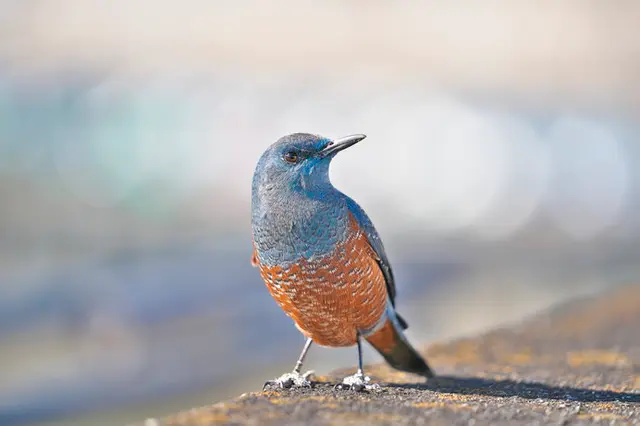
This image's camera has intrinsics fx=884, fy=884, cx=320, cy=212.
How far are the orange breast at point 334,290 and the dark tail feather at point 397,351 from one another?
0.51 m

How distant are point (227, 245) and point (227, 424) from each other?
11599 millimetres

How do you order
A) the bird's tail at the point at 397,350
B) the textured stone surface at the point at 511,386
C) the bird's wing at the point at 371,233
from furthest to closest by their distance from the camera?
the bird's tail at the point at 397,350 < the bird's wing at the point at 371,233 < the textured stone surface at the point at 511,386

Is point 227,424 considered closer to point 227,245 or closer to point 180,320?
point 180,320

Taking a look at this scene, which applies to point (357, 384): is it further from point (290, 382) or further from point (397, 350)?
point (397, 350)

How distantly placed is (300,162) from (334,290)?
→ 2.64 feet

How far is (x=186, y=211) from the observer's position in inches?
688

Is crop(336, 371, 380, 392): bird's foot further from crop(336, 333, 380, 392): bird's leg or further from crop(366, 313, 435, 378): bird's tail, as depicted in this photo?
crop(366, 313, 435, 378): bird's tail

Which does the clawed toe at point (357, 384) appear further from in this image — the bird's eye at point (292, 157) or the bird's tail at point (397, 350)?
the bird's eye at point (292, 157)

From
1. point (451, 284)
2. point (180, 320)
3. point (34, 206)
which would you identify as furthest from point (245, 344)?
point (34, 206)

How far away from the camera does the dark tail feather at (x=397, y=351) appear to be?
20.1 ft

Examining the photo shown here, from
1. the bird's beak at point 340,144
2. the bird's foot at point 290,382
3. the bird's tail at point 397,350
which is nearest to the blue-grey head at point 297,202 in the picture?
the bird's beak at point 340,144

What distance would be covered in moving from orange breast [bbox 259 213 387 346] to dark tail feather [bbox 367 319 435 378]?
1.69ft

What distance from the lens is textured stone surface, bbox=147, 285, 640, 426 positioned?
421cm

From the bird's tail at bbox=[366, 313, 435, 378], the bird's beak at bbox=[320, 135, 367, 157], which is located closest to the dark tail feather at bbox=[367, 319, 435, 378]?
the bird's tail at bbox=[366, 313, 435, 378]
